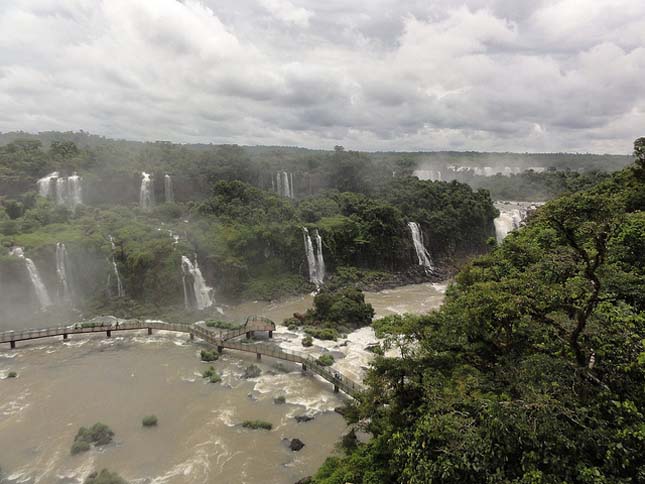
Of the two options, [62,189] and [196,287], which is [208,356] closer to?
[196,287]

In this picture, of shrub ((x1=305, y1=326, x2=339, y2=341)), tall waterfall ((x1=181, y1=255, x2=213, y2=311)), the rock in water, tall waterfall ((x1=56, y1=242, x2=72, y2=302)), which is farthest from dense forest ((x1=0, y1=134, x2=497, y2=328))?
the rock in water

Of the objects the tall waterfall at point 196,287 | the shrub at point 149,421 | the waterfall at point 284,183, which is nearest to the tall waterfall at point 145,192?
the waterfall at point 284,183

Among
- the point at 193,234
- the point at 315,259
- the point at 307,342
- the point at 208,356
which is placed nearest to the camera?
the point at 208,356

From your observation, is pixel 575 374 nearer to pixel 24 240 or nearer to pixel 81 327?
pixel 81 327

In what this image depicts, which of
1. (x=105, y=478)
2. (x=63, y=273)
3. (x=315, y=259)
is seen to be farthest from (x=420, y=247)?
(x=105, y=478)

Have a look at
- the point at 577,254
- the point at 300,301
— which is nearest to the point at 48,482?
the point at 577,254

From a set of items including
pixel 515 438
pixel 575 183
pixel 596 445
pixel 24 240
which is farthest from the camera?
pixel 575 183

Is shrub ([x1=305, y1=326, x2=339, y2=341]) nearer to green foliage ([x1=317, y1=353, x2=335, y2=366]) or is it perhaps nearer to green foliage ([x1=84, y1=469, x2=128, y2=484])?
green foliage ([x1=317, y1=353, x2=335, y2=366])
